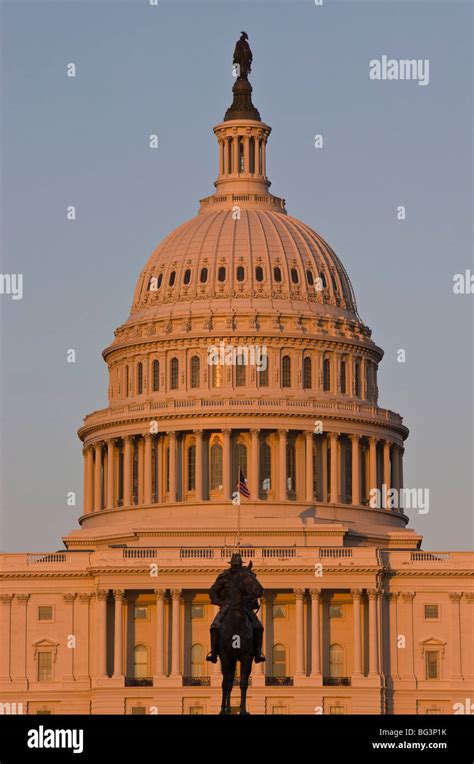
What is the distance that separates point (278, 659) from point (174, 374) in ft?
93.2

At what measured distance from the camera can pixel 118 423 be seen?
193750mm

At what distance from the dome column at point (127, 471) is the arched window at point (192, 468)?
177 inches

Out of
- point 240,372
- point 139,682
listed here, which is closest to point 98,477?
point 240,372

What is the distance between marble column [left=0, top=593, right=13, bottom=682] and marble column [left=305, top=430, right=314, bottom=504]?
23166mm

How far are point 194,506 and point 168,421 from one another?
22.9 ft

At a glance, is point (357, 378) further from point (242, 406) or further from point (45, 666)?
point (45, 666)

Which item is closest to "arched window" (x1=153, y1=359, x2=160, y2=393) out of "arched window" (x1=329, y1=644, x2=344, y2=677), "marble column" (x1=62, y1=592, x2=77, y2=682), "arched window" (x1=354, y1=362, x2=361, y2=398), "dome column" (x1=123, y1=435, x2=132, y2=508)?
"dome column" (x1=123, y1=435, x2=132, y2=508)

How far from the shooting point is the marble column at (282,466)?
7392 inches

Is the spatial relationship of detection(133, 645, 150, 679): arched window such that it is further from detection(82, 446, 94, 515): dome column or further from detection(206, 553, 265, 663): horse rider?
detection(206, 553, 265, 663): horse rider

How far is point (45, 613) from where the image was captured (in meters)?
178

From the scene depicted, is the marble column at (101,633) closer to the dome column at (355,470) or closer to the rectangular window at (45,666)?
the rectangular window at (45,666)
